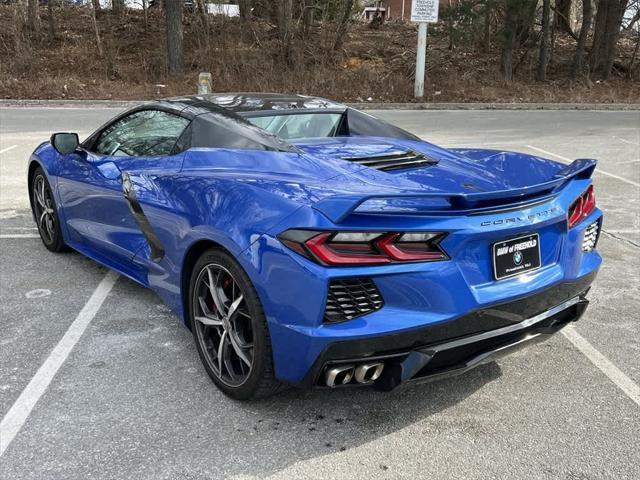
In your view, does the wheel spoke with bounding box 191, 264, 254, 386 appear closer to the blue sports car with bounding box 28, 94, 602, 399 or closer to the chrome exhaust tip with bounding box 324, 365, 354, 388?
the blue sports car with bounding box 28, 94, 602, 399

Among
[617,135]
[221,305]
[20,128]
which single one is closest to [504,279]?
[221,305]

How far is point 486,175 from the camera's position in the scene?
318 cm

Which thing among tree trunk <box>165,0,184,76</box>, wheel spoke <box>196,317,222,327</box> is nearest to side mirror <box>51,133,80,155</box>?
wheel spoke <box>196,317,222,327</box>

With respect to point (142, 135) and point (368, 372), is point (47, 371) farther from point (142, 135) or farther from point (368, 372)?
point (368, 372)

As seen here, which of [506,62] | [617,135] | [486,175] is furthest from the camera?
[506,62]

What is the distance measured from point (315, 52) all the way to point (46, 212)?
17564 mm

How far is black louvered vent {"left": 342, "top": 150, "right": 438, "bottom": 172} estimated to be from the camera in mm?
3230

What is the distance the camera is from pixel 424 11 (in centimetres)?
1742

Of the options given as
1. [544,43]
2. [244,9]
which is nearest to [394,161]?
[544,43]

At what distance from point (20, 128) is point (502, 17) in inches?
605

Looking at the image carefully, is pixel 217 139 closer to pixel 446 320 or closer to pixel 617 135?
pixel 446 320

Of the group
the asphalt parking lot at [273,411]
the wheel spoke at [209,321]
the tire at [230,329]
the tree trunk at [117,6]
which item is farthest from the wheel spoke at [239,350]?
the tree trunk at [117,6]

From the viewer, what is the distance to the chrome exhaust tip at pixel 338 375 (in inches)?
101

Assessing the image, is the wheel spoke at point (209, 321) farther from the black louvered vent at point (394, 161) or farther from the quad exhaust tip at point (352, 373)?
the black louvered vent at point (394, 161)
